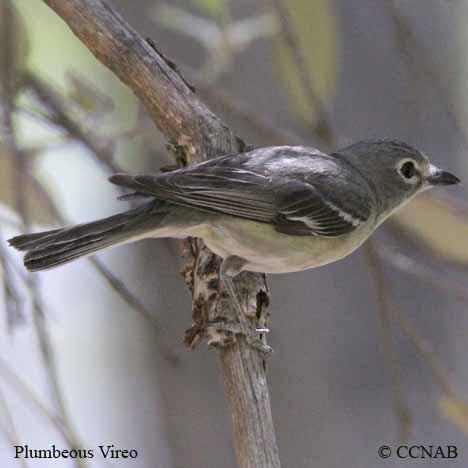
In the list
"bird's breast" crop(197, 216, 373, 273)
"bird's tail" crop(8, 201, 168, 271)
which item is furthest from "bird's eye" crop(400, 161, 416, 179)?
"bird's tail" crop(8, 201, 168, 271)

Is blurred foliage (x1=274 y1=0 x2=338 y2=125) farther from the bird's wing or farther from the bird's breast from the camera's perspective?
the bird's breast

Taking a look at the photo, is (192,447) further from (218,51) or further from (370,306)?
(218,51)

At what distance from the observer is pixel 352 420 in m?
5.57

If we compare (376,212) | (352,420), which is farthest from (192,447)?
(376,212)

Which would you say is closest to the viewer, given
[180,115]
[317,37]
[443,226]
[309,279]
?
[180,115]

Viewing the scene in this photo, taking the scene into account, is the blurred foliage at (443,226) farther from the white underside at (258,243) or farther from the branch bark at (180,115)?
the branch bark at (180,115)

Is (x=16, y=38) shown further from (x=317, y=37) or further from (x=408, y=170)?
(x=408, y=170)

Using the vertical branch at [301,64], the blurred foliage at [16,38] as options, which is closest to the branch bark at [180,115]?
the blurred foliage at [16,38]

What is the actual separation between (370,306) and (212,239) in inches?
92.5

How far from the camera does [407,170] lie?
4230mm

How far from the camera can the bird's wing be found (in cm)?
341

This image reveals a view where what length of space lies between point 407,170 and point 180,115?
1214 mm

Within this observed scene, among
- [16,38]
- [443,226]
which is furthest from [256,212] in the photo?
[16,38]

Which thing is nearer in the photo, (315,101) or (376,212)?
(315,101)
